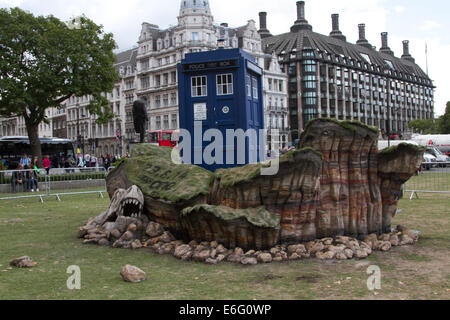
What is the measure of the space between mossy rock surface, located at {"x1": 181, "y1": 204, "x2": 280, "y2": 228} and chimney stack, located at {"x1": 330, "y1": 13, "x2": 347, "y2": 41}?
9616cm

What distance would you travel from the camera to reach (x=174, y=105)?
71062 millimetres

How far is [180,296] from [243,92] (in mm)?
6957

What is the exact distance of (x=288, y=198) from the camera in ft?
25.5

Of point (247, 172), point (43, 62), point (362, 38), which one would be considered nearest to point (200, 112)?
point (247, 172)

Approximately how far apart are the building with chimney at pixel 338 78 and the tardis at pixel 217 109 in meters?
58.3

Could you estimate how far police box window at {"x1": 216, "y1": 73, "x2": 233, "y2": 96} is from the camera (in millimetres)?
11766

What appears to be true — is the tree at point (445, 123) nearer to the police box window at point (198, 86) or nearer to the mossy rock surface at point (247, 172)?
the police box window at point (198, 86)

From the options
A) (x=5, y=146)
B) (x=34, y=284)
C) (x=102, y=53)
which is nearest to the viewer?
(x=34, y=284)

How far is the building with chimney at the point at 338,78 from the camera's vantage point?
3162 inches

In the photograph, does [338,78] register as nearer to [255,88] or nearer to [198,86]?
[255,88]

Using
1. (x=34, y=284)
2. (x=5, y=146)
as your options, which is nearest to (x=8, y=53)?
(x=5, y=146)

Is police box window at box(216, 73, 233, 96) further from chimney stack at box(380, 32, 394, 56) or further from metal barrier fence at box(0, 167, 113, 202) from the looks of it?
chimney stack at box(380, 32, 394, 56)

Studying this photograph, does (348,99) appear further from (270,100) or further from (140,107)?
(140,107)

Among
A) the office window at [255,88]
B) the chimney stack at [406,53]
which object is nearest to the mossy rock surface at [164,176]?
the office window at [255,88]
